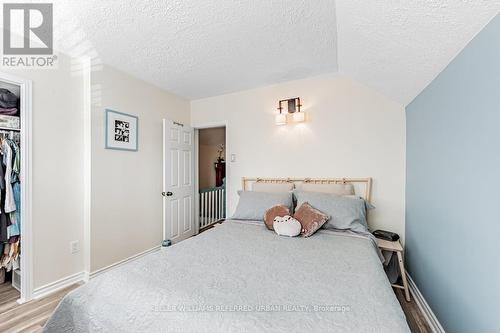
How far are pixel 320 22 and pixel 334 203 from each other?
165 centimetres

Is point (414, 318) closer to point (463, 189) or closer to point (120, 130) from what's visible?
point (463, 189)

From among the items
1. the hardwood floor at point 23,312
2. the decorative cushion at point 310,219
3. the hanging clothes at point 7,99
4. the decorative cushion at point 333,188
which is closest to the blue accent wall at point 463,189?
the decorative cushion at point 333,188

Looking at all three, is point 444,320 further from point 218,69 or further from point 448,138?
point 218,69

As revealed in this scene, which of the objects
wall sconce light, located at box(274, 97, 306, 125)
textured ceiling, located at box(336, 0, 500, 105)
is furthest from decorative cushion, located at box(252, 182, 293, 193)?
textured ceiling, located at box(336, 0, 500, 105)

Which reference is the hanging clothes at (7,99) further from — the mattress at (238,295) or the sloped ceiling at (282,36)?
the mattress at (238,295)

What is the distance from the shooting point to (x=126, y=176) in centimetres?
271

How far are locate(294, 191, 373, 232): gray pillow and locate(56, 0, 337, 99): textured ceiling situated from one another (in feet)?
5.03

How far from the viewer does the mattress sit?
2.88 ft

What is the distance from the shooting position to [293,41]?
2027mm

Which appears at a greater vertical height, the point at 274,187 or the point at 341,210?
the point at 274,187

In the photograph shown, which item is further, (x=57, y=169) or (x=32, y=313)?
(x=57, y=169)

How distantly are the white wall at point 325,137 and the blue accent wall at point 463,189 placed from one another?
1.57ft

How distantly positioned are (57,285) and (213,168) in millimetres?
4408

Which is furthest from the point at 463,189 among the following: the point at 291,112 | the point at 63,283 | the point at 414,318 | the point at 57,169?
the point at 63,283
